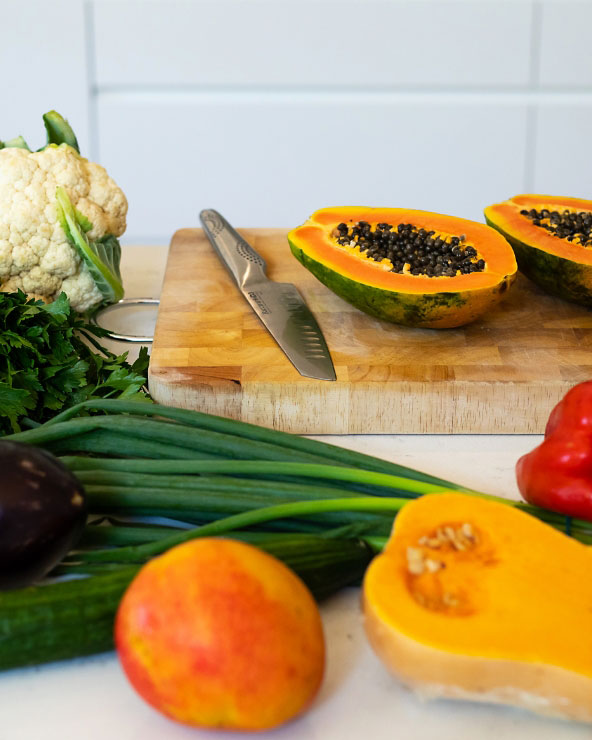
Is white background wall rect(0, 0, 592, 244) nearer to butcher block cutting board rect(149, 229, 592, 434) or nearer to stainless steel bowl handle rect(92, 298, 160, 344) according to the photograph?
stainless steel bowl handle rect(92, 298, 160, 344)

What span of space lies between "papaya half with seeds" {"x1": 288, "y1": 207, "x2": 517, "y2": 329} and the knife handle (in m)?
0.10

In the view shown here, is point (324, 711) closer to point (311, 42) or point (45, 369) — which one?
point (45, 369)

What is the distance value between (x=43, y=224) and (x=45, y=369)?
12.4 inches

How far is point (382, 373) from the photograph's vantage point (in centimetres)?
109

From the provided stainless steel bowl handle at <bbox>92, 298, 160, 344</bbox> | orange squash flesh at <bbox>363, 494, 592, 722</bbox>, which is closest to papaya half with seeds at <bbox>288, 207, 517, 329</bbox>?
stainless steel bowl handle at <bbox>92, 298, 160, 344</bbox>

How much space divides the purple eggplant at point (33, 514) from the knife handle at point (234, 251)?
0.69m

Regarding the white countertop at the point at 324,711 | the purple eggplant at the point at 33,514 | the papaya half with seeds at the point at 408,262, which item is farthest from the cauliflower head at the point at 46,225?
the white countertop at the point at 324,711

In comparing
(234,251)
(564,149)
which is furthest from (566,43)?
(234,251)

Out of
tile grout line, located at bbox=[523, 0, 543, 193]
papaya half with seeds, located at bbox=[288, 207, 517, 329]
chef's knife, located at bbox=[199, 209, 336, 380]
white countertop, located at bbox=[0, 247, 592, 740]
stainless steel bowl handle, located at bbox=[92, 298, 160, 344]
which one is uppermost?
tile grout line, located at bbox=[523, 0, 543, 193]

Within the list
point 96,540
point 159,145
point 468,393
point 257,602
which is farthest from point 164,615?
point 159,145

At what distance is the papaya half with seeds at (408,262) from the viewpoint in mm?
1149

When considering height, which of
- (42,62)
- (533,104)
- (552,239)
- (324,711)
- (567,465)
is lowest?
(324,711)

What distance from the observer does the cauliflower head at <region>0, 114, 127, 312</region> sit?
4.08 feet

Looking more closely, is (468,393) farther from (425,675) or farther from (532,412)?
(425,675)
